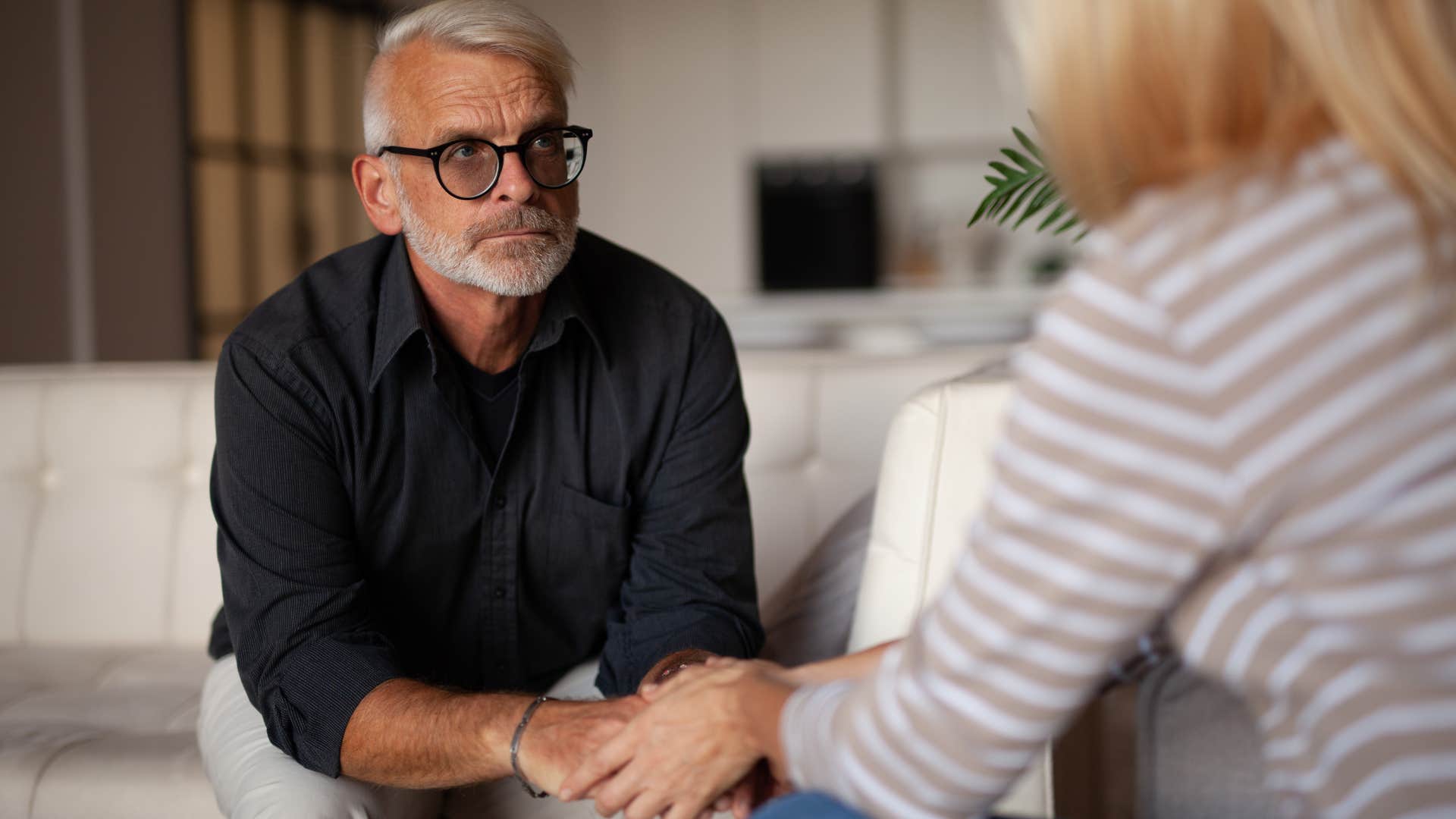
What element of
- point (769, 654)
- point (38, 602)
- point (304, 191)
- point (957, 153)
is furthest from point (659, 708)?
point (957, 153)

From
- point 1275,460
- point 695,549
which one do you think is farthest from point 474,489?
point 1275,460

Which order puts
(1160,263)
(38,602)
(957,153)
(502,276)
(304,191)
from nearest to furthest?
(1160,263), (502,276), (38,602), (304,191), (957,153)

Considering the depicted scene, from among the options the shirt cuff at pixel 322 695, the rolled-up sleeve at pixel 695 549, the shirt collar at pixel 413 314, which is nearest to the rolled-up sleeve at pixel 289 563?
the shirt cuff at pixel 322 695

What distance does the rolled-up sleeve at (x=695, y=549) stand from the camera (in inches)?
62.9

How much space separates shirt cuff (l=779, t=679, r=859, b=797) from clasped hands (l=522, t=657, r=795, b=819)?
72mm

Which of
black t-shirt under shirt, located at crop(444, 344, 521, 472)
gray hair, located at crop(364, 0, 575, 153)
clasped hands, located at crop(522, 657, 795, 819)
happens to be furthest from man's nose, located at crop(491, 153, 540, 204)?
clasped hands, located at crop(522, 657, 795, 819)

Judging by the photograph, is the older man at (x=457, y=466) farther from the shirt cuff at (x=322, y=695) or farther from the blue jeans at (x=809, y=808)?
the blue jeans at (x=809, y=808)

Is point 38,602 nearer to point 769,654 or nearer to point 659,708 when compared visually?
point 769,654

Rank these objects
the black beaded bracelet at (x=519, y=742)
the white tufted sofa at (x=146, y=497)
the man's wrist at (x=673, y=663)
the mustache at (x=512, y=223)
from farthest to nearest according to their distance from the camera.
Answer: the white tufted sofa at (x=146, y=497), the mustache at (x=512, y=223), the man's wrist at (x=673, y=663), the black beaded bracelet at (x=519, y=742)

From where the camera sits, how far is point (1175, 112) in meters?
0.70

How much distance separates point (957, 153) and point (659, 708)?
6028 mm

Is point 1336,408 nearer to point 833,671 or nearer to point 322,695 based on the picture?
point 833,671

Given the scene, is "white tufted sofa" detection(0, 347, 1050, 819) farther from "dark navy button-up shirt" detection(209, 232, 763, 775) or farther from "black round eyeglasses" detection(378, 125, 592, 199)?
"black round eyeglasses" detection(378, 125, 592, 199)

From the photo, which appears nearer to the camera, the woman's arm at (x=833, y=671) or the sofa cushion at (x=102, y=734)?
the woman's arm at (x=833, y=671)
